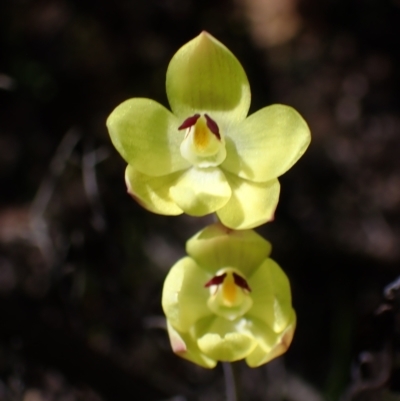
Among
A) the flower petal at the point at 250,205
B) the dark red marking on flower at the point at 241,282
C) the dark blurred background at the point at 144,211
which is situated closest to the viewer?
the flower petal at the point at 250,205

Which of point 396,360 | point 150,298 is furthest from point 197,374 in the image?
point 396,360

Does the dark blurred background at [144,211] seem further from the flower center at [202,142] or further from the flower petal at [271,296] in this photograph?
the flower center at [202,142]

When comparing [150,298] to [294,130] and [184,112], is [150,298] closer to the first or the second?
[184,112]

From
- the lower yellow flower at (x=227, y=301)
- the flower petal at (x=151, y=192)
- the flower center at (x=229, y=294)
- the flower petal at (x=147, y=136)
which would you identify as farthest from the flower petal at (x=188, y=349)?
the flower petal at (x=147, y=136)

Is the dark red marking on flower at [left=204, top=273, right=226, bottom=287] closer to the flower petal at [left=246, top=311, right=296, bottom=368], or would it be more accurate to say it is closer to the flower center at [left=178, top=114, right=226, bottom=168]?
the flower petal at [left=246, top=311, right=296, bottom=368]

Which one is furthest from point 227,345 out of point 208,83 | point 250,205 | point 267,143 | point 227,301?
point 208,83

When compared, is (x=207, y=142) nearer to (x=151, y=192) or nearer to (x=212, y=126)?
(x=212, y=126)

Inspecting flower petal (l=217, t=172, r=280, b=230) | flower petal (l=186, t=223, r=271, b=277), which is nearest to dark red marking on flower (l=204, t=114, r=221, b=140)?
flower petal (l=217, t=172, r=280, b=230)
